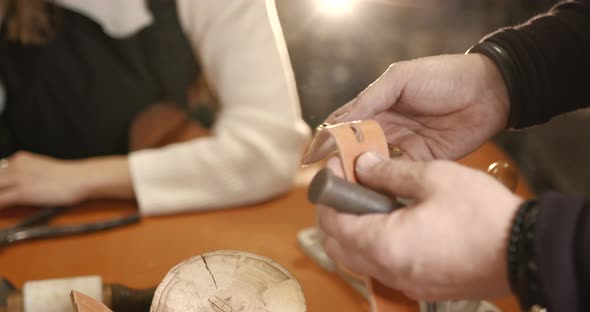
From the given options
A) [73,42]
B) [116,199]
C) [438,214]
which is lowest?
[116,199]

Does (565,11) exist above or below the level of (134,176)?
above

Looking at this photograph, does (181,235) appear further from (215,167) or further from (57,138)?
(57,138)

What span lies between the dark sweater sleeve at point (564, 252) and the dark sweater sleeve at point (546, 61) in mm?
160

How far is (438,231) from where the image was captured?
1.23 ft

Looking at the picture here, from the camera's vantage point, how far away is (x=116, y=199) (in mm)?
807

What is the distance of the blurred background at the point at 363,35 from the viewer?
20.7 inches

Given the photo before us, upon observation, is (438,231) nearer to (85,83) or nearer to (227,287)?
(227,287)

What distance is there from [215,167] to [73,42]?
0.28m

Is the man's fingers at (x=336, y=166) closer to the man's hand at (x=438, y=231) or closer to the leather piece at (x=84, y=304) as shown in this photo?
the man's hand at (x=438, y=231)

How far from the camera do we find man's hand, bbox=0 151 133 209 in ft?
2.53

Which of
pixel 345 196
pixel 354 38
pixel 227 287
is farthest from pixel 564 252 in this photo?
pixel 354 38

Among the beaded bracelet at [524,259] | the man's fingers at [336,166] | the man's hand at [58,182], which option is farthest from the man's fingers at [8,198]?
the beaded bracelet at [524,259]

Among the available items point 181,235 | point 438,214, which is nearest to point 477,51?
point 438,214

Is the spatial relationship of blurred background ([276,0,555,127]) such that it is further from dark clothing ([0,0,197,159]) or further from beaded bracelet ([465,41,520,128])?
dark clothing ([0,0,197,159])
